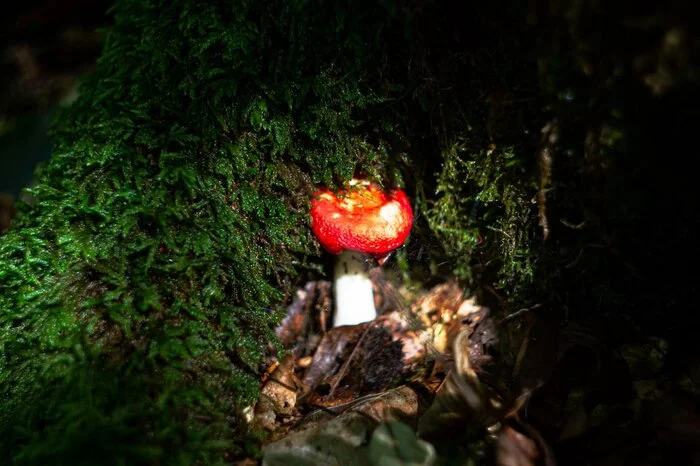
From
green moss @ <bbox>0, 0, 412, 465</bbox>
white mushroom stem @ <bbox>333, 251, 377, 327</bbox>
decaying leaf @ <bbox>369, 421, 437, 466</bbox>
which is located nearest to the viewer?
decaying leaf @ <bbox>369, 421, 437, 466</bbox>

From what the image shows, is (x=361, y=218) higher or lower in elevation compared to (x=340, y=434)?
higher

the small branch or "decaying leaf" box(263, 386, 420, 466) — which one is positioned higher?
the small branch

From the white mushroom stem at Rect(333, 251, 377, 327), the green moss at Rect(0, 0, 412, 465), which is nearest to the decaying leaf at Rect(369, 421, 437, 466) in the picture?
the green moss at Rect(0, 0, 412, 465)

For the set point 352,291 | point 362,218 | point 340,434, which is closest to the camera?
point 340,434

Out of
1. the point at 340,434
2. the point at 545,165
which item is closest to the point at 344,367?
the point at 340,434

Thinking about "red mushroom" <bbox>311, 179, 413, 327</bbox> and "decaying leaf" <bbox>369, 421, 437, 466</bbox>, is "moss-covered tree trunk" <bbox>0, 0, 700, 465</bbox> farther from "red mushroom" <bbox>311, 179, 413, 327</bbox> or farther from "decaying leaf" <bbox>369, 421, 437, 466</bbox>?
"decaying leaf" <bbox>369, 421, 437, 466</bbox>

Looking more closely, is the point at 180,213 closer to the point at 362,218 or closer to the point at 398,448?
the point at 362,218

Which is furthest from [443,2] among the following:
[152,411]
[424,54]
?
[152,411]
